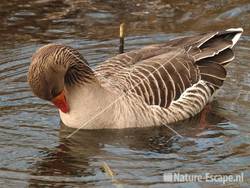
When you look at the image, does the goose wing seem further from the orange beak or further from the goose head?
the orange beak

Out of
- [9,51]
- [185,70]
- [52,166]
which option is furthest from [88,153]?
[9,51]

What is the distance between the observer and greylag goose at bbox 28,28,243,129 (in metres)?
10.1

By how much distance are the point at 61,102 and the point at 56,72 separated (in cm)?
48

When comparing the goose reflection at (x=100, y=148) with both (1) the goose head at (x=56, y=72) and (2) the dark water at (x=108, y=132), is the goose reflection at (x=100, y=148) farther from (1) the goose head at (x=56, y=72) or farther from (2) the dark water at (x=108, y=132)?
(1) the goose head at (x=56, y=72)

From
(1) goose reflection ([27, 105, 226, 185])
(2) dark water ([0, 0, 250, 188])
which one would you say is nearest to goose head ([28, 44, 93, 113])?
(1) goose reflection ([27, 105, 226, 185])

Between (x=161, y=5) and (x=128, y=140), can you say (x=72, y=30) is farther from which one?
(x=128, y=140)

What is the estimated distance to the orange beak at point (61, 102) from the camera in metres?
10.2

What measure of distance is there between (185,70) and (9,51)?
3454 millimetres

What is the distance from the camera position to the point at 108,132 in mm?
10664

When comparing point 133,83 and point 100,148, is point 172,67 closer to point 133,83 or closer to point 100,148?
point 133,83

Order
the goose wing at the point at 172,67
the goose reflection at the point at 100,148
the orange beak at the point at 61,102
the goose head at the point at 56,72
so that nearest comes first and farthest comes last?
the goose reflection at the point at 100,148
the goose head at the point at 56,72
the orange beak at the point at 61,102
the goose wing at the point at 172,67

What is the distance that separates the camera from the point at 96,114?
34.8 ft

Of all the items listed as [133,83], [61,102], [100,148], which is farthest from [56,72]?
[133,83]

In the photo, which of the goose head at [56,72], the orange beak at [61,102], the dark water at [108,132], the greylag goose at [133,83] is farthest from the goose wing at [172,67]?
the orange beak at [61,102]
